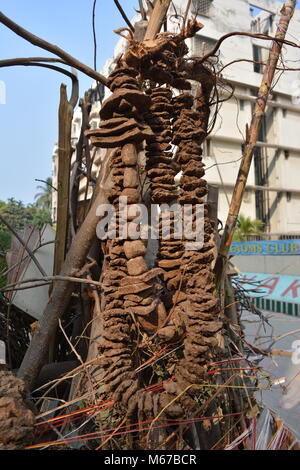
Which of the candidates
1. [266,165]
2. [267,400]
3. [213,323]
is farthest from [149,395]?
[266,165]

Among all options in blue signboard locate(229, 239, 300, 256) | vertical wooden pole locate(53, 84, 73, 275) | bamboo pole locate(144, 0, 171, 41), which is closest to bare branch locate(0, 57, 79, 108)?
vertical wooden pole locate(53, 84, 73, 275)

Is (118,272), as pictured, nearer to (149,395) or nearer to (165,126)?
(149,395)

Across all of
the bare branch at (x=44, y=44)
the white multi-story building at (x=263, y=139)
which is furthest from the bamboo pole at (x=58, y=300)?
the white multi-story building at (x=263, y=139)

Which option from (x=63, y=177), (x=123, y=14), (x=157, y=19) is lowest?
(x=63, y=177)

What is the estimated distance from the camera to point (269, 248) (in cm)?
784

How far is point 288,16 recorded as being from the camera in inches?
48.5

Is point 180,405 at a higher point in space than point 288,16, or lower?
lower

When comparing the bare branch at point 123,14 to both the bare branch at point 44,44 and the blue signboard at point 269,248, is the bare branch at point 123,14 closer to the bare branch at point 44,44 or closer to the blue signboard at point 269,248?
the bare branch at point 44,44

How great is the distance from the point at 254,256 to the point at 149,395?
7.86 meters

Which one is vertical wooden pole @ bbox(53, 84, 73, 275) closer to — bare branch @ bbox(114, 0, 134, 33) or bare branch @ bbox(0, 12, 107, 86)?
bare branch @ bbox(0, 12, 107, 86)

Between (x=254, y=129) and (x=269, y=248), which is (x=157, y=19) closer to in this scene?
(x=254, y=129)
